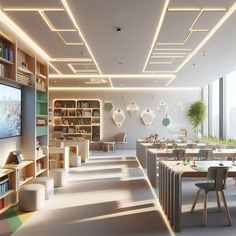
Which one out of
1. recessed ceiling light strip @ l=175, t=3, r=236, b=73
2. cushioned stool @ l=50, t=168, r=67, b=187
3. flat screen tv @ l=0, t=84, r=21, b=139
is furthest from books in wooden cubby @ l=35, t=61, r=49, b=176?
recessed ceiling light strip @ l=175, t=3, r=236, b=73

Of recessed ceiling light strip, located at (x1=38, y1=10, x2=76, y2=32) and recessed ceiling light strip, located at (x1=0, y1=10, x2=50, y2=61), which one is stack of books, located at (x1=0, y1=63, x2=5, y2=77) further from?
recessed ceiling light strip, located at (x1=38, y1=10, x2=76, y2=32)

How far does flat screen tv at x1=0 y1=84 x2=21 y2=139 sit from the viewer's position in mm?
5066

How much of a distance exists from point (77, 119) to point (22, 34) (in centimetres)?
941

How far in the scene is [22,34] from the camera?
5914 mm

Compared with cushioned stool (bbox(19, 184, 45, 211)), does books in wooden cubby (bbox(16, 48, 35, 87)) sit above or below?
above

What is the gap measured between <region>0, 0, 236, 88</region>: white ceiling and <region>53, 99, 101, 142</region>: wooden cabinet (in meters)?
5.28

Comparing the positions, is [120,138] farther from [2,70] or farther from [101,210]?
[2,70]

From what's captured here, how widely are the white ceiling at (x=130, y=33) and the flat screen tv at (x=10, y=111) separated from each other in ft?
3.80

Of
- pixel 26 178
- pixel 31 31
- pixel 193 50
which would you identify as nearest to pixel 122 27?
pixel 31 31

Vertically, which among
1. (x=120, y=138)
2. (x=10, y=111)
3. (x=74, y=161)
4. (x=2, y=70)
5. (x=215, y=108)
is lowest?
(x=74, y=161)

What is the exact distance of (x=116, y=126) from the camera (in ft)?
50.9

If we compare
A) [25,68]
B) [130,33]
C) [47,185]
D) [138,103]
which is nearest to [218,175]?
[47,185]

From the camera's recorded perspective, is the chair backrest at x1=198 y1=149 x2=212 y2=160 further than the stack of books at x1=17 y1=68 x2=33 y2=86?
Yes

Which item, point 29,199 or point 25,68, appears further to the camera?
point 25,68
